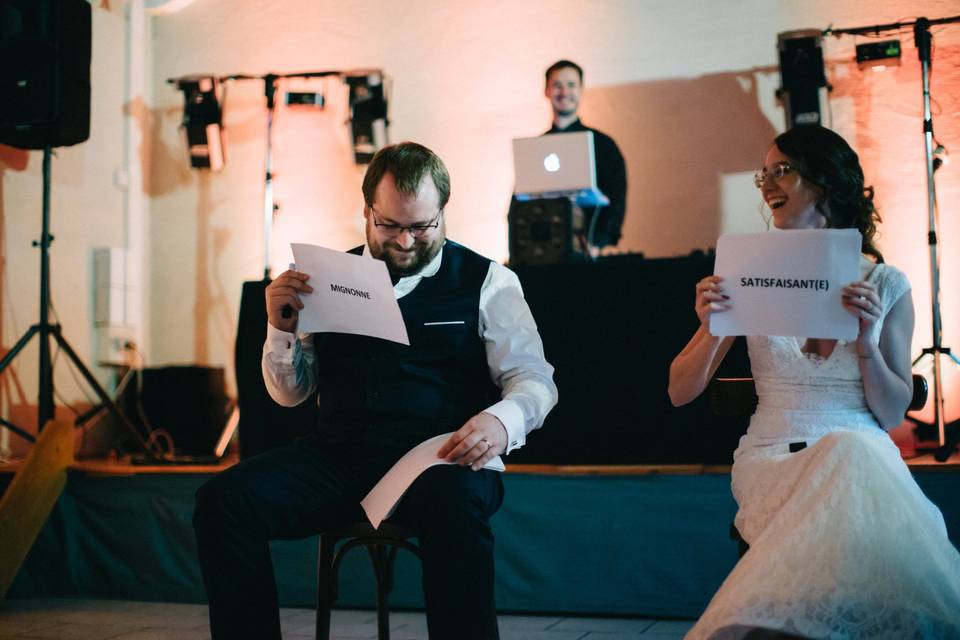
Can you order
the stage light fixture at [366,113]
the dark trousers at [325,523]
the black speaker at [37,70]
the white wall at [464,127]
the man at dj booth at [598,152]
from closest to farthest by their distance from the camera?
the dark trousers at [325,523] → the black speaker at [37,70] → the man at dj booth at [598,152] → the white wall at [464,127] → the stage light fixture at [366,113]

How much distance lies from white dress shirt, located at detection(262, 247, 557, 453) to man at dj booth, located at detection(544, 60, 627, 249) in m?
2.46

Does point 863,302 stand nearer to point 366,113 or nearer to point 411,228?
point 411,228

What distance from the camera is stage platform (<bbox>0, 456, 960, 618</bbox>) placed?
2832mm

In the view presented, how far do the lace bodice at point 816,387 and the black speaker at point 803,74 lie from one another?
8.71 ft

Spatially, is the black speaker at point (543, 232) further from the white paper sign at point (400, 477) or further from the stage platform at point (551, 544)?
the white paper sign at point (400, 477)

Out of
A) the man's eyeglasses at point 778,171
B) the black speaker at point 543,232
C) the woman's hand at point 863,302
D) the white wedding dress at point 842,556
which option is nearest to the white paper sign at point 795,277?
the woman's hand at point 863,302

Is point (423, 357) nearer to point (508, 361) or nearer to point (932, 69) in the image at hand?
point (508, 361)

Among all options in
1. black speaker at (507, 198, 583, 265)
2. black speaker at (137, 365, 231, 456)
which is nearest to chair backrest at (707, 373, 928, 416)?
black speaker at (507, 198, 583, 265)

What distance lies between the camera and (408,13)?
18.0 feet

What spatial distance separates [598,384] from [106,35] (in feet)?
11.8

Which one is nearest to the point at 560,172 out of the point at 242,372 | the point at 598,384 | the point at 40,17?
the point at 598,384

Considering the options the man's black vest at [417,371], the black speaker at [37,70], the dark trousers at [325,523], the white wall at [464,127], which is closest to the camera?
the dark trousers at [325,523]

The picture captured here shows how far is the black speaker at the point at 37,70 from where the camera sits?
11.9 ft

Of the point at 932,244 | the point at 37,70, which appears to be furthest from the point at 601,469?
the point at 37,70
